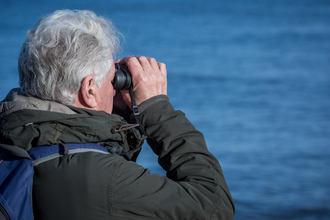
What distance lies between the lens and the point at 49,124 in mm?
1255

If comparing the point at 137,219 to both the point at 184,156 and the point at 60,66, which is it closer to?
the point at 184,156

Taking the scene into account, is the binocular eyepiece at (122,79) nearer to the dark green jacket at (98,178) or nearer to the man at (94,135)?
the man at (94,135)

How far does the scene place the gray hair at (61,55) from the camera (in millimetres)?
1346

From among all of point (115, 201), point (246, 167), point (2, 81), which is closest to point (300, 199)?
point (246, 167)

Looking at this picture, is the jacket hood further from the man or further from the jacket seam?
the jacket seam

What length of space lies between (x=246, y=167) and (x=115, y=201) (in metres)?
3.65

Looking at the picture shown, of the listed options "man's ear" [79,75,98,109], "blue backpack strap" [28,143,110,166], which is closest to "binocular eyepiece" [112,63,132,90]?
"man's ear" [79,75,98,109]

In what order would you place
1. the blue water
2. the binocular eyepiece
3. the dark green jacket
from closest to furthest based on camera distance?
1. the dark green jacket
2. the binocular eyepiece
3. the blue water

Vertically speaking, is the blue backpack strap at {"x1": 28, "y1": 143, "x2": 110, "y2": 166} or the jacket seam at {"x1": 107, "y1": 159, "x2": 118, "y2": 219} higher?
the blue backpack strap at {"x1": 28, "y1": 143, "x2": 110, "y2": 166}

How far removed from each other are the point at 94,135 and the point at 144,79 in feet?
1.35

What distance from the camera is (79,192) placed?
3.95 feet

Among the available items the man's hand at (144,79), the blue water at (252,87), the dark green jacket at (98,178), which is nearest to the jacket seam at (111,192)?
the dark green jacket at (98,178)

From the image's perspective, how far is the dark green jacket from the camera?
3.95 ft

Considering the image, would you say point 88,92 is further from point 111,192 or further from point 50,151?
point 111,192
